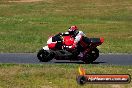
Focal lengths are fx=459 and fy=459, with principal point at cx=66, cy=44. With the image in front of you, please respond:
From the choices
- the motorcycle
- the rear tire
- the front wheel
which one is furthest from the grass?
the front wheel

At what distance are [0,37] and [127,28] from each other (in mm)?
15046

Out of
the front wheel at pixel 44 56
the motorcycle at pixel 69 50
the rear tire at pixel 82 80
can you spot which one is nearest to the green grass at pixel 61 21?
the front wheel at pixel 44 56

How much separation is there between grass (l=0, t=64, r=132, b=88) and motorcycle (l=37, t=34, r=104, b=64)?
1222 millimetres

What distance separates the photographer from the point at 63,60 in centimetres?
2541

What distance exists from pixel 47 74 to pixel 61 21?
103 feet

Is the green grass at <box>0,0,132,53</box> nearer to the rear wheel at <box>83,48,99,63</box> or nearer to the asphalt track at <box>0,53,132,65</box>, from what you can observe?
the asphalt track at <box>0,53,132,65</box>

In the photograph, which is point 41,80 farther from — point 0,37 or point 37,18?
point 37,18

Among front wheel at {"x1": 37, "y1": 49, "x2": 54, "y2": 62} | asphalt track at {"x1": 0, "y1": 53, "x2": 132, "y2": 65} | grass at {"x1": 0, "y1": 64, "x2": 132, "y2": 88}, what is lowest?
asphalt track at {"x1": 0, "y1": 53, "x2": 132, "y2": 65}

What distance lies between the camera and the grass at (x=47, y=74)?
18.8 m

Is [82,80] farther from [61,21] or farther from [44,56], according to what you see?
[61,21]

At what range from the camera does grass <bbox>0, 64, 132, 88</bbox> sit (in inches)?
738

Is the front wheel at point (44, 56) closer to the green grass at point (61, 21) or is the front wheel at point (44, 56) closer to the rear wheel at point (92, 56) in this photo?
the rear wheel at point (92, 56)

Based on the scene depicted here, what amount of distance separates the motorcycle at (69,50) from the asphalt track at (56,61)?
16.5 inches

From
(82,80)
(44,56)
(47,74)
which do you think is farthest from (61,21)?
(82,80)
